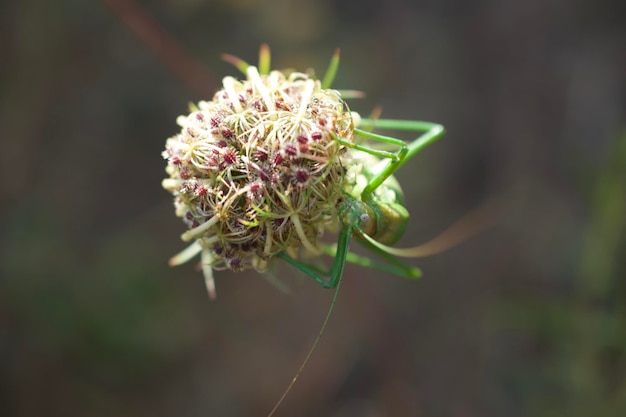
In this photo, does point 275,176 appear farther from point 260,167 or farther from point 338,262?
point 338,262

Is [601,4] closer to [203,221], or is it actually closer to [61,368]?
[203,221]

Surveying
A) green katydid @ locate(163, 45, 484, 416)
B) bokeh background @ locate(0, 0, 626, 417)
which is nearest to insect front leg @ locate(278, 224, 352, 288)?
green katydid @ locate(163, 45, 484, 416)

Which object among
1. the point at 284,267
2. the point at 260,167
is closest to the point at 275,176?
the point at 260,167

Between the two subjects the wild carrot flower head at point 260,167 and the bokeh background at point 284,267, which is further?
the bokeh background at point 284,267

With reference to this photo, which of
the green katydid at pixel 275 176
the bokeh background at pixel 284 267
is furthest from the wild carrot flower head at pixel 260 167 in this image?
the bokeh background at pixel 284 267

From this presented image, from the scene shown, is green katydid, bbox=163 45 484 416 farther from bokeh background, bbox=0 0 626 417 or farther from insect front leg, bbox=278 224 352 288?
bokeh background, bbox=0 0 626 417

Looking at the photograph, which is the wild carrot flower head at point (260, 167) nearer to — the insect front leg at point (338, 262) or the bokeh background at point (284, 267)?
the insect front leg at point (338, 262)

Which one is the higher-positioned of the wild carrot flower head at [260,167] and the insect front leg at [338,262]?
the wild carrot flower head at [260,167]
